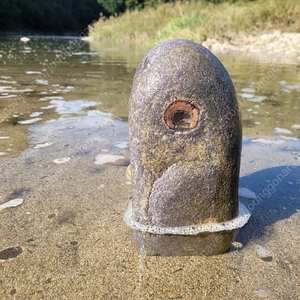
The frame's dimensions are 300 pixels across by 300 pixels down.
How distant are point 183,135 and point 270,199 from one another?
118 cm

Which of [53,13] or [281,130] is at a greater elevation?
[53,13]

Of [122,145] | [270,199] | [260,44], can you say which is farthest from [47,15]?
[270,199]

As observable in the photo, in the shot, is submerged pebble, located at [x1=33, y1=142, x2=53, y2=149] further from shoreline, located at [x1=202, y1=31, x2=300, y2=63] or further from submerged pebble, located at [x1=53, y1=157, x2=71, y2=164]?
shoreline, located at [x1=202, y1=31, x2=300, y2=63]

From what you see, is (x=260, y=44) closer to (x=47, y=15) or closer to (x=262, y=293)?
(x=262, y=293)

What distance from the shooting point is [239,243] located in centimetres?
192

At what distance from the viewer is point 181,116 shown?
5.48 feet

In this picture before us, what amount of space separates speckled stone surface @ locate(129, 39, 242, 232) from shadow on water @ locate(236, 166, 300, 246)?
402 mm

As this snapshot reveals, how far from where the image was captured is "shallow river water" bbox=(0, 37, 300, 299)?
160 cm

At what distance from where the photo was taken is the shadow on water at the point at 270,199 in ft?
6.82

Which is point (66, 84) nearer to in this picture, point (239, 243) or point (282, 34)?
point (239, 243)

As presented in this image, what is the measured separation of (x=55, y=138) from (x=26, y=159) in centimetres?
63

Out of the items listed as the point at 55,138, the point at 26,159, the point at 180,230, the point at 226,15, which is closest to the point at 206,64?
the point at 180,230

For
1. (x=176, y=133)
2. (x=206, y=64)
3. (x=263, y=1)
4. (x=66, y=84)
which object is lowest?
(x=66, y=84)

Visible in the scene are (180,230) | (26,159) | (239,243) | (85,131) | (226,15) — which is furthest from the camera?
(226,15)
